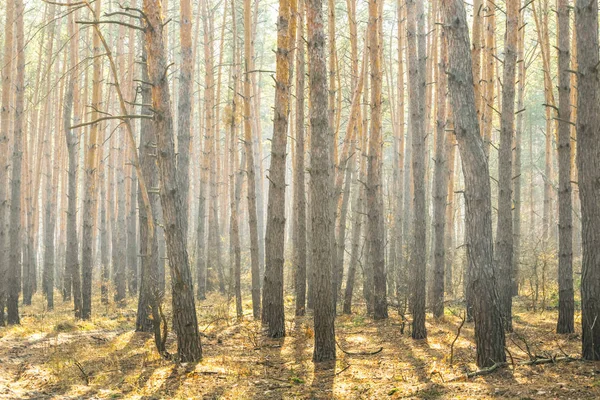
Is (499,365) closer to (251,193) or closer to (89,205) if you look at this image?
(251,193)

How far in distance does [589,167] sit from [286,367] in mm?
4372

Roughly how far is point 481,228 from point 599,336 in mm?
1735

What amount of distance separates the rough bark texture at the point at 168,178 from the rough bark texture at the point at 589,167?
474 cm

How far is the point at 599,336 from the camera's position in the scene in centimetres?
651

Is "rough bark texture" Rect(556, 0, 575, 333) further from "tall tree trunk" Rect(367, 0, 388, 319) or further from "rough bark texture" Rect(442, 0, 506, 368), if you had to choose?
"tall tree trunk" Rect(367, 0, 388, 319)

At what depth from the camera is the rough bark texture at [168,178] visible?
299 inches

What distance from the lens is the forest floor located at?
6215mm

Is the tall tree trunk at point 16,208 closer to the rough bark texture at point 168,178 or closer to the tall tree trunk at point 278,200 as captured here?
the tall tree trunk at point 278,200

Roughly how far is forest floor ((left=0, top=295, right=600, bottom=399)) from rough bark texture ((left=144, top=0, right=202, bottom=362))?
689 millimetres

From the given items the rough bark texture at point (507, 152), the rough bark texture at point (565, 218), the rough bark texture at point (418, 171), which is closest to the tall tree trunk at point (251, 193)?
the rough bark texture at point (418, 171)

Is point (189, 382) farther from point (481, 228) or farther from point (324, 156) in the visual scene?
point (481, 228)

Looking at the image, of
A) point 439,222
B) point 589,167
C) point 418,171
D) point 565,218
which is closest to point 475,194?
point 589,167

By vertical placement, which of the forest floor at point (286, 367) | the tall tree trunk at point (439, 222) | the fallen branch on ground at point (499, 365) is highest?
the tall tree trunk at point (439, 222)

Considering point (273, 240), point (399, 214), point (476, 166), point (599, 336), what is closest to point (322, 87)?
point (476, 166)
